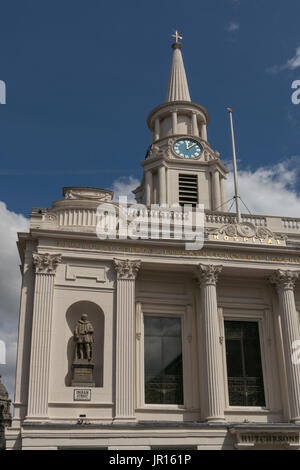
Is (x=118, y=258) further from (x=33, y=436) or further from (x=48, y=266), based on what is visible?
(x=33, y=436)

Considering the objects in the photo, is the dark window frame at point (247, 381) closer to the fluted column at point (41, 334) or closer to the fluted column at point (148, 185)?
the fluted column at point (41, 334)

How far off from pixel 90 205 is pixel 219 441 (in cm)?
1184

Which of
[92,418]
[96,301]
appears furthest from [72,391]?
[96,301]

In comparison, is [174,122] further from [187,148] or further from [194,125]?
[187,148]

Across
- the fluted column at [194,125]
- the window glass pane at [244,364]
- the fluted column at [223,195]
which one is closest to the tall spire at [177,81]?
the fluted column at [194,125]

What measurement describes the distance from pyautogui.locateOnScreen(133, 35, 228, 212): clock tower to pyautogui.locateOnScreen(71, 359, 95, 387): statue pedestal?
13.4 m

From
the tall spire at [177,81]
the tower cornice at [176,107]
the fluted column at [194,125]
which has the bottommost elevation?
the fluted column at [194,125]

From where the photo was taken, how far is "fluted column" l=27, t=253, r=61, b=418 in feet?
73.6

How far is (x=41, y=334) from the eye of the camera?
77.5ft

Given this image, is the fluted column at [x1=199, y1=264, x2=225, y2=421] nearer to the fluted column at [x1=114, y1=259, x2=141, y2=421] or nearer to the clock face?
the fluted column at [x1=114, y1=259, x2=141, y2=421]

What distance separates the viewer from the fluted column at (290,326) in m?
25.0

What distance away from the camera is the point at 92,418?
2294 centimetres

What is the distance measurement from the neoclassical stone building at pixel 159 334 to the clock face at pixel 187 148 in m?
8.93

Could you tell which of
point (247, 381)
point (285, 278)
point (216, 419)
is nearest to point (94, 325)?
point (216, 419)
